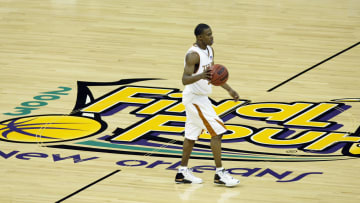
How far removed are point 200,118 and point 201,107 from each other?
0.11 meters

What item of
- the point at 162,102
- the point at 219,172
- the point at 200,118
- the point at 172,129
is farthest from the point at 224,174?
the point at 162,102

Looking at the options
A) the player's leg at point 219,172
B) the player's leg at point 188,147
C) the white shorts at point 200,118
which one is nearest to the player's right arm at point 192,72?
the white shorts at point 200,118

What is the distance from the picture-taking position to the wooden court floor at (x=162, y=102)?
7762mm

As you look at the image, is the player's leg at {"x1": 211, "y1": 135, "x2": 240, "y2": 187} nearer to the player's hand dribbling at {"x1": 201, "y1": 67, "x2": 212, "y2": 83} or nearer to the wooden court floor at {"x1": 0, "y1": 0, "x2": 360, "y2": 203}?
the wooden court floor at {"x1": 0, "y1": 0, "x2": 360, "y2": 203}

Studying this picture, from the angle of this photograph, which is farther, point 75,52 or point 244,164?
point 75,52

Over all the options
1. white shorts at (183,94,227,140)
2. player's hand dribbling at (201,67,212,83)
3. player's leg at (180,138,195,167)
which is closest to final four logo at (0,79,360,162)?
player's leg at (180,138,195,167)

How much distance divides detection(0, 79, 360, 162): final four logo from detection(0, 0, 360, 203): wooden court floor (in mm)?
24

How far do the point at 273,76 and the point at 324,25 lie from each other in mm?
3844

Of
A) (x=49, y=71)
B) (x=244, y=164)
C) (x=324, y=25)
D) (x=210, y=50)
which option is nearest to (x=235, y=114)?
(x=244, y=164)

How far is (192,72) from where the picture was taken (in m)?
7.40

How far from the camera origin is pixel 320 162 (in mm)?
8430

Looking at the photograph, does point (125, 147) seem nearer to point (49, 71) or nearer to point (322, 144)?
point (322, 144)

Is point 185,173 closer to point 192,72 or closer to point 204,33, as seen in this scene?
point 192,72

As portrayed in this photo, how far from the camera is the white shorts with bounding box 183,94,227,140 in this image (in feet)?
24.7
